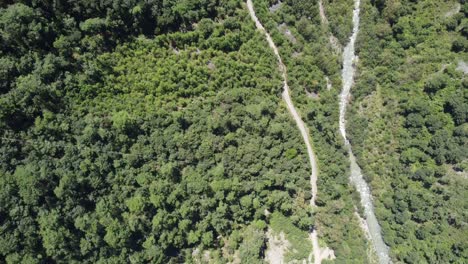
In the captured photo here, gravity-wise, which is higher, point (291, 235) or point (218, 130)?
point (218, 130)

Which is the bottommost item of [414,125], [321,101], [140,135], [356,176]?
[356,176]

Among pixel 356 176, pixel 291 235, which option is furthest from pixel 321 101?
pixel 291 235

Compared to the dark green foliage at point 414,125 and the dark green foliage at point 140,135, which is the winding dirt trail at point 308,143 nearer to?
the dark green foliage at point 140,135

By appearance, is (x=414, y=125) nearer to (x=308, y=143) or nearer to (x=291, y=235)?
(x=308, y=143)

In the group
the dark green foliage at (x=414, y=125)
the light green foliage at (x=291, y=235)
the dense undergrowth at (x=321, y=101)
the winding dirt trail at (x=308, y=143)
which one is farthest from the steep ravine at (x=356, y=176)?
the light green foliage at (x=291, y=235)

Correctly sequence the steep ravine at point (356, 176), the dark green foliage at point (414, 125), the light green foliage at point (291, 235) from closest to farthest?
the dark green foliage at point (414, 125) → the light green foliage at point (291, 235) → the steep ravine at point (356, 176)

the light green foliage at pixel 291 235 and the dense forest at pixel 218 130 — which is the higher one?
the dense forest at pixel 218 130

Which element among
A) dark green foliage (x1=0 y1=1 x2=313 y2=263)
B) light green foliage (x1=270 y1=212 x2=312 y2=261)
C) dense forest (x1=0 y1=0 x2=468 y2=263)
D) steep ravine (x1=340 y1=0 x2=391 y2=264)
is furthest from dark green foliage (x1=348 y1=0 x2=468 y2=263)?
light green foliage (x1=270 y1=212 x2=312 y2=261)
